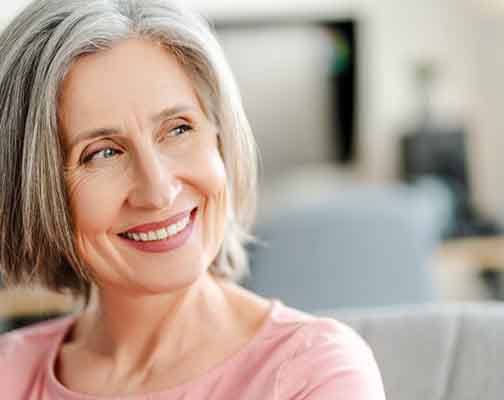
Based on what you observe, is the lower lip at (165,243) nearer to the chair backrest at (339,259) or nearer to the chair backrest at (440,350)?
the chair backrest at (440,350)

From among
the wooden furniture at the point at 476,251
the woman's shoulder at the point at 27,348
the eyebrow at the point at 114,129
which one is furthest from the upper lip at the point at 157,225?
the wooden furniture at the point at 476,251

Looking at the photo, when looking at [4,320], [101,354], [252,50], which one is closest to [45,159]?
[101,354]

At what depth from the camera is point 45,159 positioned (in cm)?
144

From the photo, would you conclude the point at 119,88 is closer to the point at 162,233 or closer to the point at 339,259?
the point at 162,233

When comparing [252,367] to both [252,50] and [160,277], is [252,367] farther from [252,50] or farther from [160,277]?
[252,50]

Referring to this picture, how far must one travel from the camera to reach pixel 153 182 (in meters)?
1.40

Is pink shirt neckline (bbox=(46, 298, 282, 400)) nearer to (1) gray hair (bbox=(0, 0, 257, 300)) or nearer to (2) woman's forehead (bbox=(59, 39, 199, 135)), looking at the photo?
(1) gray hair (bbox=(0, 0, 257, 300))

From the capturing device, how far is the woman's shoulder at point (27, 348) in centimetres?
161

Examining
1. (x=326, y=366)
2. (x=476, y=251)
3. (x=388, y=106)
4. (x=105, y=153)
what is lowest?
(x=476, y=251)

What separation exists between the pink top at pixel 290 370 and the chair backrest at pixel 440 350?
0.37 ft

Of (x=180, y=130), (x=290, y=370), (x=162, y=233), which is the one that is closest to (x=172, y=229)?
(x=162, y=233)

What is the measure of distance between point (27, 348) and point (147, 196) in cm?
38

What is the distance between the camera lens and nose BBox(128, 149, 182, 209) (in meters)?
1.40

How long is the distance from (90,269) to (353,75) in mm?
3929
